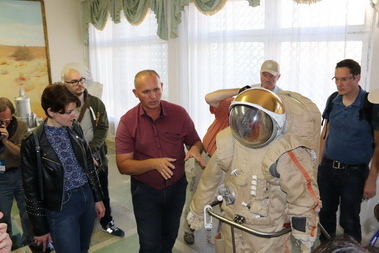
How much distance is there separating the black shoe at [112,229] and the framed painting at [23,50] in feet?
11.4

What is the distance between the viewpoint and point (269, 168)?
128 centimetres

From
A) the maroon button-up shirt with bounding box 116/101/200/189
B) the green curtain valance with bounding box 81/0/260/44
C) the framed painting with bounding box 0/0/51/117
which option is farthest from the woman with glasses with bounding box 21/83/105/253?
the framed painting with bounding box 0/0/51/117

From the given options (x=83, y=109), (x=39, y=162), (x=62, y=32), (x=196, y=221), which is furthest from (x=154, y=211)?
(x=62, y=32)

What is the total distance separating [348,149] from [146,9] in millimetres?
3430

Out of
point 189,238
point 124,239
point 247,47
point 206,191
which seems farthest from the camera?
point 247,47

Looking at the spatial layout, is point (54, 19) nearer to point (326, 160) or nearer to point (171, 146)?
point (171, 146)

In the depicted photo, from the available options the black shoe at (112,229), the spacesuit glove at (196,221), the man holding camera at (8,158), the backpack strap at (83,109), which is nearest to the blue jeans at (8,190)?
the man holding camera at (8,158)

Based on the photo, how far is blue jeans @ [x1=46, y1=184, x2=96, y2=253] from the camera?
1.65m

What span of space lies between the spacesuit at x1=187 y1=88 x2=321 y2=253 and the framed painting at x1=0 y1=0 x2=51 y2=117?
16.2 ft

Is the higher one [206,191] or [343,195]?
[206,191]

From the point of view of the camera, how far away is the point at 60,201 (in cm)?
162

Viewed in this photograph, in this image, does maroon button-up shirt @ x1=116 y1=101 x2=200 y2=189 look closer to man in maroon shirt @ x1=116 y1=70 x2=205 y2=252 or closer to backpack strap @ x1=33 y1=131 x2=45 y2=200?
man in maroon shirt @ x1=116 y1=70 x2=205 y2=252

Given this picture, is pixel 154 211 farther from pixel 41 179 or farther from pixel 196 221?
pixel 41 179

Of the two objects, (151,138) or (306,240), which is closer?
(306,240)
